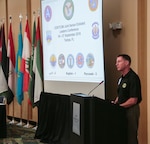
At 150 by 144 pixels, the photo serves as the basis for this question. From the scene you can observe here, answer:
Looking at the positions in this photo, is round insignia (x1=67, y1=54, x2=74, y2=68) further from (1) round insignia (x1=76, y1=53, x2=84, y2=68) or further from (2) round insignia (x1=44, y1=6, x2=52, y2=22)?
(2) round insignia (x1=44, y1=6, x2=52, y2=22)

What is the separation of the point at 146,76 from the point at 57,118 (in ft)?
5.91

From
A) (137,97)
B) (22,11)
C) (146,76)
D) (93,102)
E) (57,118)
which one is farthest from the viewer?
(22,11)

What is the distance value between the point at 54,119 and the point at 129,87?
2.10m

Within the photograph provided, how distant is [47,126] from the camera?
569 centimetres

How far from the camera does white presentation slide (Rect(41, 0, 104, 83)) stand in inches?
190

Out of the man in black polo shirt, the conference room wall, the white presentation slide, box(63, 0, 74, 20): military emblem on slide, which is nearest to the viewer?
the man in black polo shirt

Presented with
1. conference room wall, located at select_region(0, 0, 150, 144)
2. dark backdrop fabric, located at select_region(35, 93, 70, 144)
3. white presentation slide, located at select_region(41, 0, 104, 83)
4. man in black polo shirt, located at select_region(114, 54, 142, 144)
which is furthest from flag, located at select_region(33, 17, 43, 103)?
man in black polo shirt, located at select_region(114, 54, 142, 144)

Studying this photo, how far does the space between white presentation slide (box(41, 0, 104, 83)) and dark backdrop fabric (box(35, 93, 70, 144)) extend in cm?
39

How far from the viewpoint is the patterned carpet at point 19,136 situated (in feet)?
18.1

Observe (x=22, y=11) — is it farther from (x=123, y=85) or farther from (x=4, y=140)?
(x=123, y=85)

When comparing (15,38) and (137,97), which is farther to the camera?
(15,38)

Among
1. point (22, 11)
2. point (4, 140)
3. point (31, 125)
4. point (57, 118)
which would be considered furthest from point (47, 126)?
point (22, 11)

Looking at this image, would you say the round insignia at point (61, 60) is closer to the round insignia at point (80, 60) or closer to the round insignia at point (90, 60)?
the round insignia at point (80, 60)

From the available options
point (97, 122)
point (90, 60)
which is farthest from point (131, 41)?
point (97, 122)
